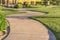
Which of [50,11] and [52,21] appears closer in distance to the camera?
[52,21]

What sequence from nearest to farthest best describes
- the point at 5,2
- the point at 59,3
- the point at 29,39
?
the point at 29,39 < the point at 5,2 < the point at 59,3

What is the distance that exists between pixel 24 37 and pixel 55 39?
132 centimetres

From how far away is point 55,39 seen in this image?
9.60 m

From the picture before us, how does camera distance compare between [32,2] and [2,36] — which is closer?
[2,36]

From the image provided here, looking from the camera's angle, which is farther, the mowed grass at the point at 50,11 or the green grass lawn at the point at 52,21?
the mowed grass at the point at 50,11

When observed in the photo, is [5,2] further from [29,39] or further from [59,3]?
[29,39]

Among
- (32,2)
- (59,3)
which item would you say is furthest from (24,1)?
(59,3)

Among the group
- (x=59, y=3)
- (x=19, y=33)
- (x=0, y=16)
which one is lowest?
(x=59, y=3)

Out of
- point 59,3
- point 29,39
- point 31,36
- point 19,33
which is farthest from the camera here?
point 59,3

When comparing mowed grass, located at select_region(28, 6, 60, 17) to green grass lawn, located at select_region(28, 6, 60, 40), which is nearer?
green grass lawn, located at select_region(28, 6, 60, 40)

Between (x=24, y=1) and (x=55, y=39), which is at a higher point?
(x=55, y=39)

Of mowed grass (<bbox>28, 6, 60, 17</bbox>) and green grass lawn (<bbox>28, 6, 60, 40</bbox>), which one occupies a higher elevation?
green grass lawn (<bbox>28, 6, 60, 40</bbox>)

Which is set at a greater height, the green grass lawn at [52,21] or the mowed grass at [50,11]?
the green grass lawn at [52,21]

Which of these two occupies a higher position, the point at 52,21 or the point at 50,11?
the point at 52,21
